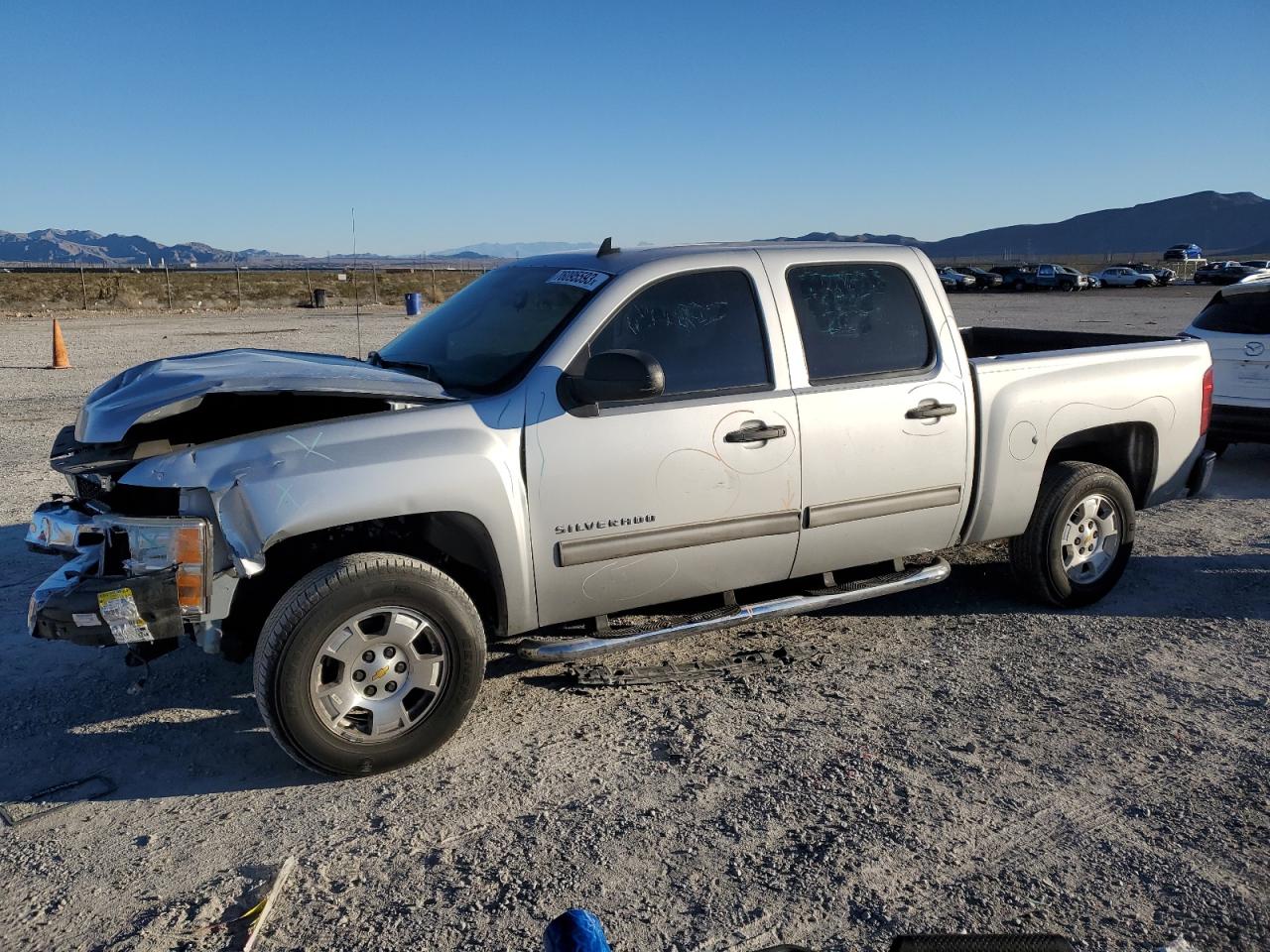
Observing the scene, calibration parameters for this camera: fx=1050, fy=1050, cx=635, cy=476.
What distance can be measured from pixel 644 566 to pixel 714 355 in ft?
3.06

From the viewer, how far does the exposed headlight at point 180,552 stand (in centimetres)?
351

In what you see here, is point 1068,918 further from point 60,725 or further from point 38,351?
point 38,351

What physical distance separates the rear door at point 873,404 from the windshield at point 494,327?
3.13 ft

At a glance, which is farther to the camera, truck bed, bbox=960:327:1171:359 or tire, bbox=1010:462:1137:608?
truck bed, bbox=960:327:1171:359

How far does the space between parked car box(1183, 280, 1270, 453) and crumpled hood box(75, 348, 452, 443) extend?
285 inches

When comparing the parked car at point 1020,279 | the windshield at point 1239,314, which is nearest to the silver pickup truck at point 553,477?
the windshield at point 1239,314

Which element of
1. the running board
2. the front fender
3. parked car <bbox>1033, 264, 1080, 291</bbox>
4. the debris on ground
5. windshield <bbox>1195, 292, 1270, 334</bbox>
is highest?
parked car <bbox>1033, 264, 1080, 291</bbox>

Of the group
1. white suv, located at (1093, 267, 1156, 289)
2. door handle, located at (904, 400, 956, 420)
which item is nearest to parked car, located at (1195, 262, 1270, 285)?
white suv, located at (1093, 267, 1156, 289)

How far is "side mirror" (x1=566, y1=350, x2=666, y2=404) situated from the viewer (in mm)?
3926

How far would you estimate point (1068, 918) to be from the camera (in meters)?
2.99

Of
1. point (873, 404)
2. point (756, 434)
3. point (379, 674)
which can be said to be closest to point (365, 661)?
point (379, 674)

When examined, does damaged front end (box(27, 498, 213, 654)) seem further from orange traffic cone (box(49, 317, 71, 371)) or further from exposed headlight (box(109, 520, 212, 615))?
orange traffic cone (box(49, 317, 71, 371))

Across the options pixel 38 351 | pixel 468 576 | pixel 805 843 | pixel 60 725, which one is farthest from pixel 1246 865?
pixel 38 351

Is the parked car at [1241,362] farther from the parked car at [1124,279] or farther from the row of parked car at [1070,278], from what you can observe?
the parked car at [1124,279]
